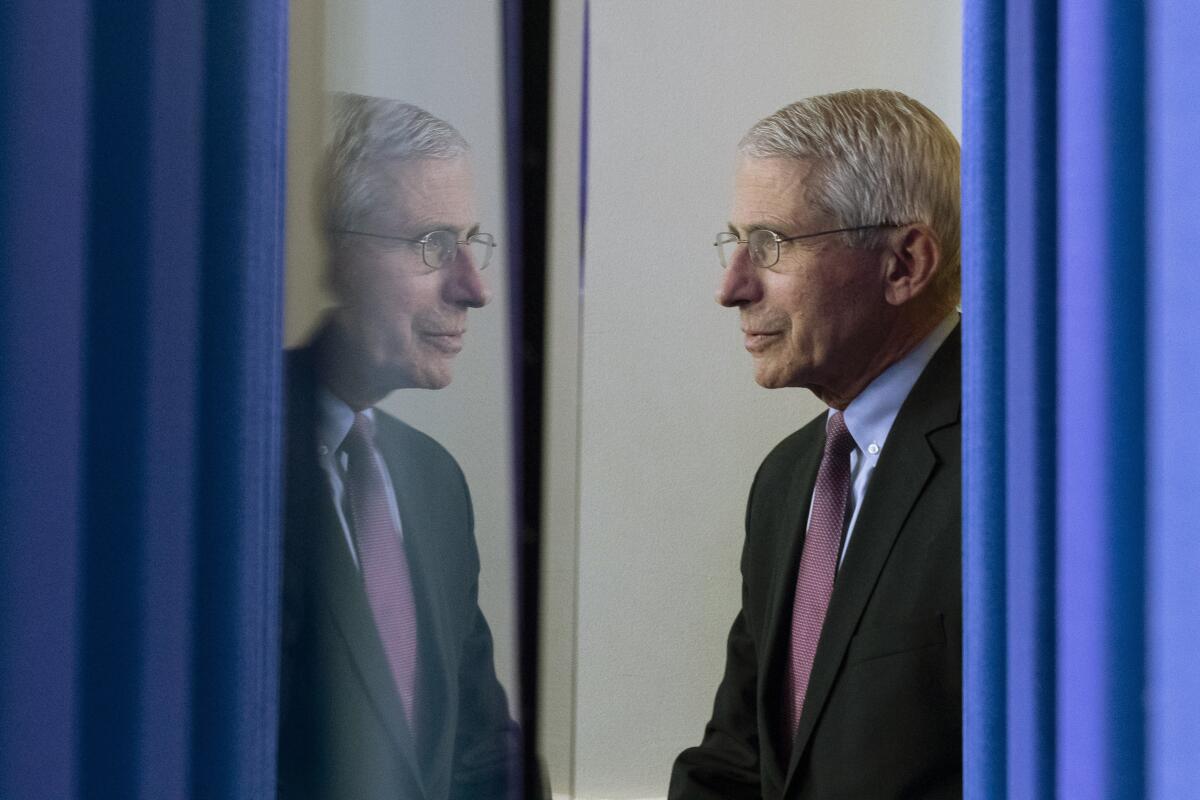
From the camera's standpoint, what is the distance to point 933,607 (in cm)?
107

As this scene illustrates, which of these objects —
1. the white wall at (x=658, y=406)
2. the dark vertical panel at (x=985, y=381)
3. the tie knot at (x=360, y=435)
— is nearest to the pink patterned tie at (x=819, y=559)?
the white wall at (x=658, y=406)

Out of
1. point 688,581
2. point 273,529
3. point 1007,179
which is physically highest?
point 1007,179

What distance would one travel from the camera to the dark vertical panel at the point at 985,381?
67 cm

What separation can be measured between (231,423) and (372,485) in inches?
5.2

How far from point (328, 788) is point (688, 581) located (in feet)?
3.20

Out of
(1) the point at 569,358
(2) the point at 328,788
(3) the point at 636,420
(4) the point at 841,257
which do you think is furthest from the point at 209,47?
(3) the point at 636,420

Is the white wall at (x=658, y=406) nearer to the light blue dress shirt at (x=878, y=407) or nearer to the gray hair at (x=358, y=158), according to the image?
the light blue dress shirt at (x=878, y=407)

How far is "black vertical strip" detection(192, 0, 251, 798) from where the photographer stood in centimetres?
64

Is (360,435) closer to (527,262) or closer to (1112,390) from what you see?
(527,262)

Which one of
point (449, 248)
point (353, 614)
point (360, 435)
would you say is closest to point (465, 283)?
point (449, 248)

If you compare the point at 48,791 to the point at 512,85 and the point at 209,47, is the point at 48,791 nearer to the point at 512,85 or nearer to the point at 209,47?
the point at 209,47

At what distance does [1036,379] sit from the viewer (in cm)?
64

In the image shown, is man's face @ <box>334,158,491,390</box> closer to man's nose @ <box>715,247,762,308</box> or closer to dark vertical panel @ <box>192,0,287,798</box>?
dark vertical panel @ <box>192,0,287,798</box>

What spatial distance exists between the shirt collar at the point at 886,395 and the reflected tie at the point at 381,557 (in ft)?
2.02
